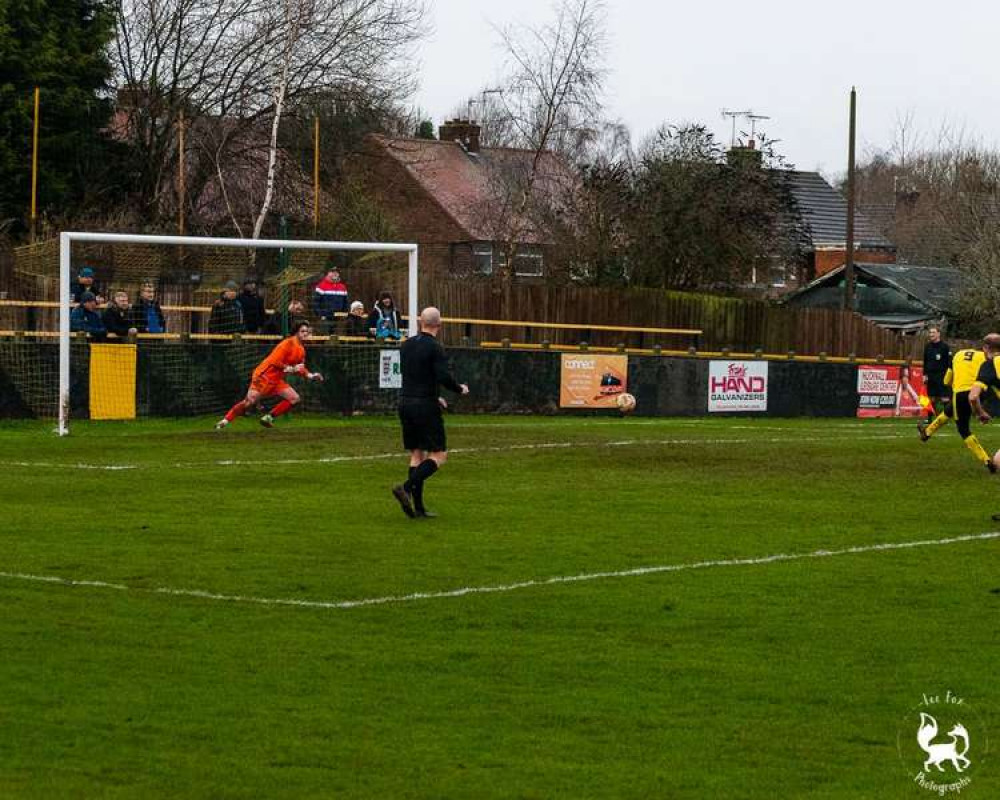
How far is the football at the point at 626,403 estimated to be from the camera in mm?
33969

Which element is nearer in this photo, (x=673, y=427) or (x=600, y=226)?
(x=673, y=427)

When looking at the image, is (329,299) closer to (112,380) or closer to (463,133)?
(112,380)

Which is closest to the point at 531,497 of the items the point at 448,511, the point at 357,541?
the point at 448,511

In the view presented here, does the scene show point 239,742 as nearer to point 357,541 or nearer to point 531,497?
point 357,541

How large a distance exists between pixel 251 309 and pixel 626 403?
759 cm

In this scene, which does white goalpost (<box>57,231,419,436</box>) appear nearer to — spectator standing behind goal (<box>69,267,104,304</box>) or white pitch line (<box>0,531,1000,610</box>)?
spectator standing behind goal (<box>69,267,104,304</box>)

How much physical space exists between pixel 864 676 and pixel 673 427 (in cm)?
2208

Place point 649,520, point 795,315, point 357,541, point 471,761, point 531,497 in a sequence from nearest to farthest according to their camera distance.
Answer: point 471,761
point 357,541
point 649,520
point 531,497
point 795,315

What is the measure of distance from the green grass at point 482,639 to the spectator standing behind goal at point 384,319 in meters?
11.1

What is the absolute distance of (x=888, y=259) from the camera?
273ft

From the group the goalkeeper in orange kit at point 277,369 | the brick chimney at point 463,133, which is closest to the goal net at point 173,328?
the goalkeeper in orange kit at point 277,369

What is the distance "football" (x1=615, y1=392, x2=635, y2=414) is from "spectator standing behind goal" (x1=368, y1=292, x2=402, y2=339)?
495cm

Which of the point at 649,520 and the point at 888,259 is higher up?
the point at 888,259

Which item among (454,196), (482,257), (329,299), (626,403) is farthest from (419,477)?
A: (454,196)
